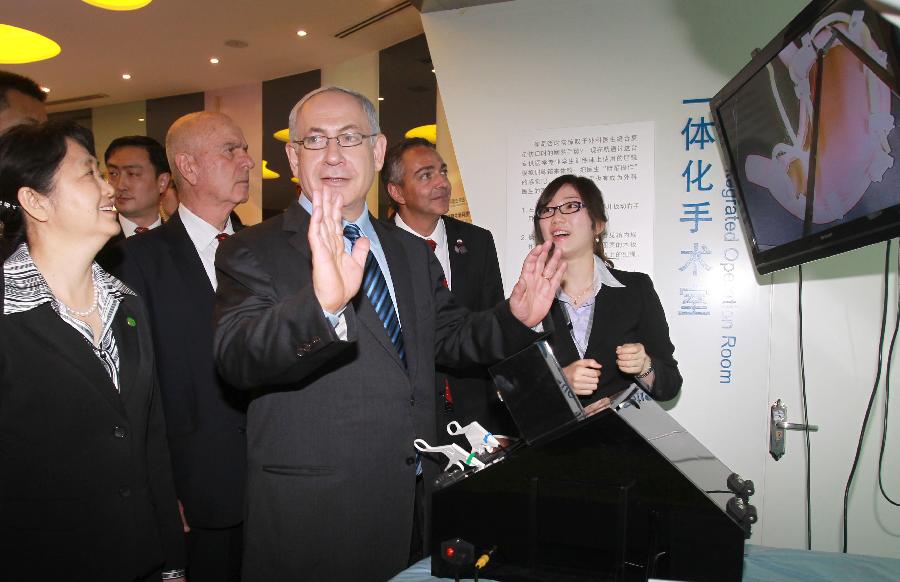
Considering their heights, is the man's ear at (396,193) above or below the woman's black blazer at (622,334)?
above

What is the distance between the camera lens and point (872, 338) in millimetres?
2650

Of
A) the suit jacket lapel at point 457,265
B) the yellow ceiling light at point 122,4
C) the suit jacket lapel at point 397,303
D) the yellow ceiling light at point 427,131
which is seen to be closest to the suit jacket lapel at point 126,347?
the suit jacket lapel at point 397,303

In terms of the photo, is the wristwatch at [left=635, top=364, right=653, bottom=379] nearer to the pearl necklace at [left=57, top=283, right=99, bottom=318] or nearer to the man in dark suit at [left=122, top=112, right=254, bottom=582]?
the man in dark suit at [left=122, top=112, right=254, bottom=582]

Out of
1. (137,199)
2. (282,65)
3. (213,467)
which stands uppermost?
(282,65)

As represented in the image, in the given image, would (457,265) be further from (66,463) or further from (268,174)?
(268,174)

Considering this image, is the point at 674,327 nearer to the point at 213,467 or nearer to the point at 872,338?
the point at 872,338

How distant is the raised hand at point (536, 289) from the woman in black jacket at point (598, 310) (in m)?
0.64

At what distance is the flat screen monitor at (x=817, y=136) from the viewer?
66.9 inches

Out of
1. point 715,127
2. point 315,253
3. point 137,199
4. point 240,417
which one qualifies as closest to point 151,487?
point 240,417

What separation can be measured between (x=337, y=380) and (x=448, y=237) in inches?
62.8

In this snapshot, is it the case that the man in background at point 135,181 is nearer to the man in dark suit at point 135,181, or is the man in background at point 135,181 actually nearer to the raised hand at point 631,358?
the man in dark suit at point 135,181

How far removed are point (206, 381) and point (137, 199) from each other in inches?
69.7

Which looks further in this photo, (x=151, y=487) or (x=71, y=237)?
(x=151, y=487)

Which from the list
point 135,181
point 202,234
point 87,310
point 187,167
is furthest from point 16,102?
point 135,181
